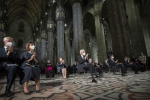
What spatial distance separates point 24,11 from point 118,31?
32.9m

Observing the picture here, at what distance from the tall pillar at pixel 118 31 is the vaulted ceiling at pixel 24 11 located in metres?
22.8

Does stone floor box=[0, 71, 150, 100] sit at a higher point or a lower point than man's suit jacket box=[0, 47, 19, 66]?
lower

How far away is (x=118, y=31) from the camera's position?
8398 millimetres

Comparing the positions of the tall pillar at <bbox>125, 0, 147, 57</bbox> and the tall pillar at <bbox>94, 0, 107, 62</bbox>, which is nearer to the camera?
the tall pillar at <bbox>125, 0, 147, 57</bbox>

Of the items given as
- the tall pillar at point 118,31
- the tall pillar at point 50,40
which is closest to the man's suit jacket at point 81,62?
the tall pillar at point 118,31

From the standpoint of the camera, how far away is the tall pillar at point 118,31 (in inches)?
321

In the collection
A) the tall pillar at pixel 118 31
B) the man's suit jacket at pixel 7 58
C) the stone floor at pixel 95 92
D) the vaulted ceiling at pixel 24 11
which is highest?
the vaulted ceiling at pixel 24 11

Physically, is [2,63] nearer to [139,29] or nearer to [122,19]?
[122,19]

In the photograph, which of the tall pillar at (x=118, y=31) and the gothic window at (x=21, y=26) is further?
the gothic window at (x=21, y=26)

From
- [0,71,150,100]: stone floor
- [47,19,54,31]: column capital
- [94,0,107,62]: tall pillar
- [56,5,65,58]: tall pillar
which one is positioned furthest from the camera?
[47,19,54,31]: column capital

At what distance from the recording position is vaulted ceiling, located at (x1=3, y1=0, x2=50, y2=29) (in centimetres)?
2786

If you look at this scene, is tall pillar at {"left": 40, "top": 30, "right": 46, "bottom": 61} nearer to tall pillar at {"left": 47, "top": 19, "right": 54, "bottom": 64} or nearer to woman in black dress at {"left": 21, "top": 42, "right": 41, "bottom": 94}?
tall pillar at {"left": 47, "top": 19, "right": 54, "bottom": 64}

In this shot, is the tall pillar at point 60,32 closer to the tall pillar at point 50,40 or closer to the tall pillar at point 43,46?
the tall pillar at point 50,40

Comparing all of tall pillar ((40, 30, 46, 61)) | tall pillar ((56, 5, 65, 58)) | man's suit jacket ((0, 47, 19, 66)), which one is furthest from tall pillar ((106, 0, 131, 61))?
tall pillar ((40, 30, 46, 61))
